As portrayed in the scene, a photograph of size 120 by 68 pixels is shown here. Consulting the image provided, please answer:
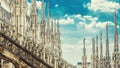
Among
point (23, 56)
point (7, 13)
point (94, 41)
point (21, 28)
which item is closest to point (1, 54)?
point (23, 56)

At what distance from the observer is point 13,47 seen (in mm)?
21141

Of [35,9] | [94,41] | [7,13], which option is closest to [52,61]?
[35,9]

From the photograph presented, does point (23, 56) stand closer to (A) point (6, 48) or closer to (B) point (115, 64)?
(A) point (6, 48)

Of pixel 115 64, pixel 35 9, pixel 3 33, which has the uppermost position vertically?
pixel 35 9

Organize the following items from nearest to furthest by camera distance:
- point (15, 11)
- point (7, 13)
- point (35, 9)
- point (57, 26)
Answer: point (15, 11) < point (35, 9) < point (7, 13) < point (57, 26)

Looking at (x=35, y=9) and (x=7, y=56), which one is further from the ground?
(x=35, y=9)

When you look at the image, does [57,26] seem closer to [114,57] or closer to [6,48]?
[114,57]

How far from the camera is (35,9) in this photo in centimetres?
4319

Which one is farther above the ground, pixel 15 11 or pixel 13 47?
pixel 15 11

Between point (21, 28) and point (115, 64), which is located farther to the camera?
point (21, 28)

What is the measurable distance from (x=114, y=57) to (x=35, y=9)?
1736 cm

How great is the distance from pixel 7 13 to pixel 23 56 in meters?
32.0

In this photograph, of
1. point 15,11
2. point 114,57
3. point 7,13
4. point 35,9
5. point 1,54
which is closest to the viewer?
point 1,54

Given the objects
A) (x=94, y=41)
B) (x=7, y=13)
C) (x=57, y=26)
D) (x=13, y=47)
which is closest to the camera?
(x=13, y=47)
